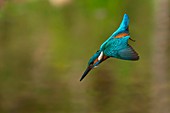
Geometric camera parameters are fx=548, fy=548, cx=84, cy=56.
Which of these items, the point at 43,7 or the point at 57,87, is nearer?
the point at 57,87

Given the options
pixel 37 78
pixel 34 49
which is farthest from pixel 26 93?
pixel 34 49

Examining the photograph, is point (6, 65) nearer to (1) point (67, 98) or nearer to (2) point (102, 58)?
(1) point (67, 98)

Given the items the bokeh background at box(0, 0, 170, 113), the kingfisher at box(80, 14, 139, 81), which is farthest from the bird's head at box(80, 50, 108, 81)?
the bokeh background at box(0, 0, 170, 113)

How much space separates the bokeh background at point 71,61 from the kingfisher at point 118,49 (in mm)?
5200

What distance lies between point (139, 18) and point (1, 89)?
205 centimetres

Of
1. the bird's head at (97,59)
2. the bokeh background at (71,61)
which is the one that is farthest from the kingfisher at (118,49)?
the bokeh background at (71,61)

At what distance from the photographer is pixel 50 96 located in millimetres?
7137

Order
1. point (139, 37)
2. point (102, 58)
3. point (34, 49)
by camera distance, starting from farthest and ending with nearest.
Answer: point (34, 49) < point (139, 37) < point (102, 58)

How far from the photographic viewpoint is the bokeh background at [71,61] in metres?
6.77

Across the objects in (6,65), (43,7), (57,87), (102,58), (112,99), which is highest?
(43,7)

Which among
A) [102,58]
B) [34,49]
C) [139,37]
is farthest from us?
[34,49]

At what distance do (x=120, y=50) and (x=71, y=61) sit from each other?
6.37 m

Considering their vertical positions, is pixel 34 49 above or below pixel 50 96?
above

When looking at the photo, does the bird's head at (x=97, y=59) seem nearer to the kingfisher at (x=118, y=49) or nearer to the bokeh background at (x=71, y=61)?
the kingfisher at (x=118, y=49)
